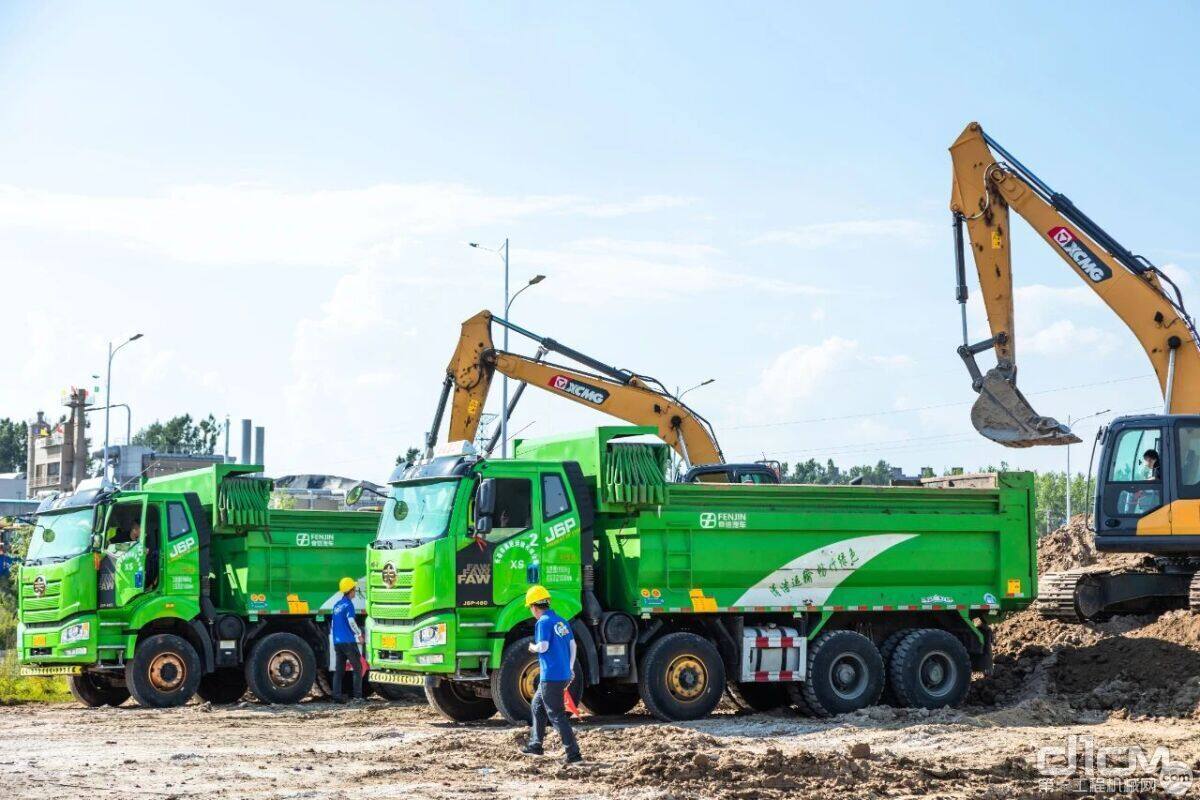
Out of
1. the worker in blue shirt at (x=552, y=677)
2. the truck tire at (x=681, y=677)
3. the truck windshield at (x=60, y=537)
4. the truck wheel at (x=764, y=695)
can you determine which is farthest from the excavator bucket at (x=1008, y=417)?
the truck windshield at (x=60, y=537)

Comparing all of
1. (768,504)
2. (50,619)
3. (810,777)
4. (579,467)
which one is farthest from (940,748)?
(50,619)

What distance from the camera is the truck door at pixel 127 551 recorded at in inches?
819

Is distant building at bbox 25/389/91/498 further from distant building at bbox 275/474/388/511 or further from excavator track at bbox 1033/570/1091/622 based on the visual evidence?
excavator track at bbox 1033/570/1091/622

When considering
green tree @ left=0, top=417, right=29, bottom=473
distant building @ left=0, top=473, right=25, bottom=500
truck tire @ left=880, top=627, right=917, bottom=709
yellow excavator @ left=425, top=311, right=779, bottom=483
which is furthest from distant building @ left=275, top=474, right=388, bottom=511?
green tree @ left=0, top=417, right=29, bottom=473

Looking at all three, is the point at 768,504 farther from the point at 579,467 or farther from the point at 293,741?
the point at 293,741

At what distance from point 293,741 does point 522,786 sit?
450cm

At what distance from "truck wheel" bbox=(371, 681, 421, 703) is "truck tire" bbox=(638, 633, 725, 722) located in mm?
5049

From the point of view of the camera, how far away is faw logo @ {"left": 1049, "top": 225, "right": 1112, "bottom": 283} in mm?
22391

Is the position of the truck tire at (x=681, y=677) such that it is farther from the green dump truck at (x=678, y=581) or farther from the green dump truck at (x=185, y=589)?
the green dump truck at (x=185, y=589)

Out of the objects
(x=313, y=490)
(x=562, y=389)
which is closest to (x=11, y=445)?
(x=313, y=490)

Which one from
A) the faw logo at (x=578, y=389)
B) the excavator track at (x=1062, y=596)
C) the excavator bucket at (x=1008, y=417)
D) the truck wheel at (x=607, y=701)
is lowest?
the truck wheel at (x=607, y=701)

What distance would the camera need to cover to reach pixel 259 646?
846 inches

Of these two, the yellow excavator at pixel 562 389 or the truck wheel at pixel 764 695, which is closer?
the truck wheel at pixel 764 695

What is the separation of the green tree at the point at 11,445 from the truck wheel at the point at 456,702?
103256 mm
